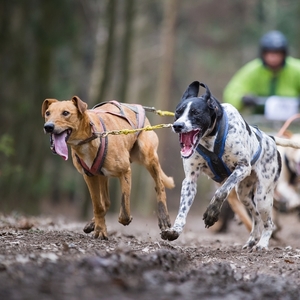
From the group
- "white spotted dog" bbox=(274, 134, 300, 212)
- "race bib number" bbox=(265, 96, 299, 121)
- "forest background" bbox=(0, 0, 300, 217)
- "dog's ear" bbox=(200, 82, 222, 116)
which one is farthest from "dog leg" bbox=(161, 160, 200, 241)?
"race bib number" bbox=(265, 96, 299, 121)

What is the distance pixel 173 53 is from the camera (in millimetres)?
24953

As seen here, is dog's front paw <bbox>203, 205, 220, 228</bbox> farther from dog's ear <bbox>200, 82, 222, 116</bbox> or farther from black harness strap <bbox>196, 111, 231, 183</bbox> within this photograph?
dog's ear <bbox>200, 82, 222, 116</bbox>

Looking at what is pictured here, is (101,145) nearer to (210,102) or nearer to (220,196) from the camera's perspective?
(210,102)

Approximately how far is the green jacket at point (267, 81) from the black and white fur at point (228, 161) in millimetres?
4648

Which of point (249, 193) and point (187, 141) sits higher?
point (187, 141)

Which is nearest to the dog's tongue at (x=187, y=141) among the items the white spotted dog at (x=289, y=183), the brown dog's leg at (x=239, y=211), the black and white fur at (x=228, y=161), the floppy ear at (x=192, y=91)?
the black and white fur at (x=228, y=161)

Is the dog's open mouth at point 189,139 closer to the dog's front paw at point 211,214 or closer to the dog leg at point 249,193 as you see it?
the dog's front paw at point 211,214

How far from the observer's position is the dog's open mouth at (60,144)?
6.78 meters

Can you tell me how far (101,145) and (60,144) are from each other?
57 cm

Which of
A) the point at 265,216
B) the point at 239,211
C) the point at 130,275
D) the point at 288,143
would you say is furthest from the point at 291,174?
the point at 130,275

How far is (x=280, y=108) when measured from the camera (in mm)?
12180

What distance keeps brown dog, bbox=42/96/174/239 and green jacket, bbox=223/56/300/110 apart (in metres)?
4.86

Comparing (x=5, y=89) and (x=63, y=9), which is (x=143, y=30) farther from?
(x=5, y=89)

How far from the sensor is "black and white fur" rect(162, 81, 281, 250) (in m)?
6.97
